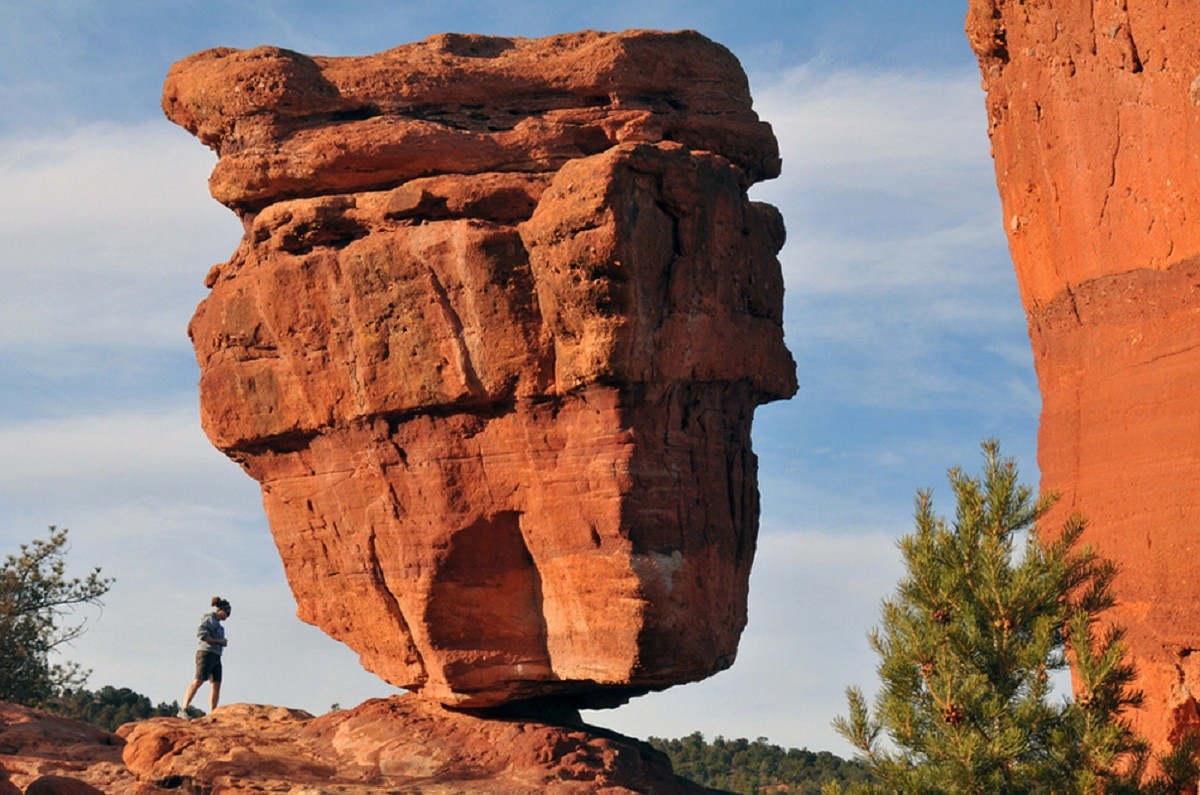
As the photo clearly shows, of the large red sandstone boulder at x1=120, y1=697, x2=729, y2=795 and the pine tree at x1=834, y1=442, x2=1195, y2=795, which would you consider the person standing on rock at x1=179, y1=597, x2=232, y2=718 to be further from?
the pine tree at x1=834, y1=442, x2=1195, y2=795

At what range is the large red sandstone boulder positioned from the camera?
23.0m

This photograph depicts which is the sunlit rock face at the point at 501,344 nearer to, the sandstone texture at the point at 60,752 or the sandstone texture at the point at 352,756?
the sandstone texture at the point at 352,756

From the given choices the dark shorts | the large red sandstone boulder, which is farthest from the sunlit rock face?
the dark shorts

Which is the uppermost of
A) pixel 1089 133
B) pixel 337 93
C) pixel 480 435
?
pixel 337 93

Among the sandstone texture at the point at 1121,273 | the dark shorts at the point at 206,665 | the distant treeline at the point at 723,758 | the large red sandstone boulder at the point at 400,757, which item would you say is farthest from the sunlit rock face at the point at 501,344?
the distant treeline at the point at 723,758

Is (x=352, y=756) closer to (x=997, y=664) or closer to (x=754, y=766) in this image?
(x=997, y=664)

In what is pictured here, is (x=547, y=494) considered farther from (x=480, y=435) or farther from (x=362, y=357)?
(x=362, y=357)

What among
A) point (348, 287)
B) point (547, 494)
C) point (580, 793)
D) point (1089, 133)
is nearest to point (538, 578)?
point (547, 494)

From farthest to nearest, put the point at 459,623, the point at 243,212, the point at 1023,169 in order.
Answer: the point at 243,212 < the point at 459,623 < the point at 1023,169

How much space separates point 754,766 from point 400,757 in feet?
87.8

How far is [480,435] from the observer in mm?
23891

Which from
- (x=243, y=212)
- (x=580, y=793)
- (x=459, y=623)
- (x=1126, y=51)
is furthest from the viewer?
(x=243, y=212)

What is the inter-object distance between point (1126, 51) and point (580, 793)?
410 inches

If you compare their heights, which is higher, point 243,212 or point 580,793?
point 243,212
